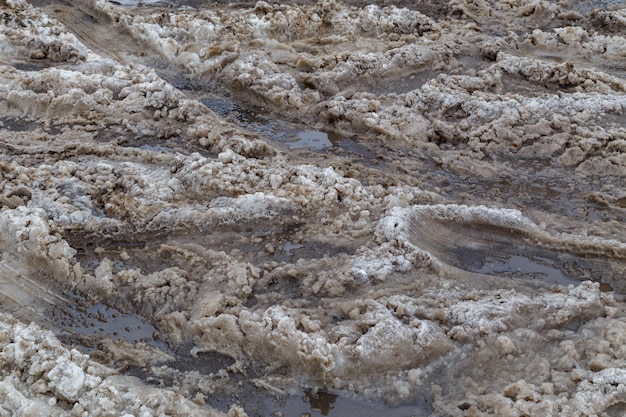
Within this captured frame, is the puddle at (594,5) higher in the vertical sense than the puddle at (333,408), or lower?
higher

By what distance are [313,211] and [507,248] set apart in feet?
4.54

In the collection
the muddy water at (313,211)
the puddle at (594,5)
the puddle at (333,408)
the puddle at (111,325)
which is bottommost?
the puddle at (111,325)

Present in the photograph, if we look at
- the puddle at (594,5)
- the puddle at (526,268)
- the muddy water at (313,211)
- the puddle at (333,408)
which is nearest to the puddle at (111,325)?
the muddy water at (313,211)

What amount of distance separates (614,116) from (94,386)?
15.1 feet

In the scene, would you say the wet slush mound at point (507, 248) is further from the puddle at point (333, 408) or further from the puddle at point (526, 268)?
the puddle at point (333, 408)

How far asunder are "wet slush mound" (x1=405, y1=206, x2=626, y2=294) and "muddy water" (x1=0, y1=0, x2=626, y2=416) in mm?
18

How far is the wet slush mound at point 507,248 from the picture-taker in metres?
3.86

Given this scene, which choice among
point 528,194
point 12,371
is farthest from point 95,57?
point 528,194

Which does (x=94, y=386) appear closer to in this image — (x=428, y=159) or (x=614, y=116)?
(x=428, y=159)

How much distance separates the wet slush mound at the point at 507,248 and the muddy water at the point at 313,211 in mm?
18

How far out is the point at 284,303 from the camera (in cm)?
358

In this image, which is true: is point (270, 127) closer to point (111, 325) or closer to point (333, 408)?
point (111, 325)

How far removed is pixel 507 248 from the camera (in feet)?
13.3

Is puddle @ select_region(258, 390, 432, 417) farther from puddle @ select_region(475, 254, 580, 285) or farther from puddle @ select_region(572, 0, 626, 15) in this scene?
puddle @ select_region(572, 0, 626, 15)
